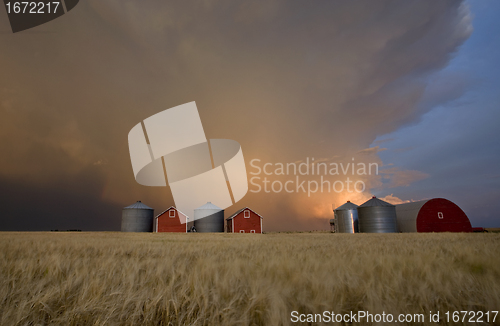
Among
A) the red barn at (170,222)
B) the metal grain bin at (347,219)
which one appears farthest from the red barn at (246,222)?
the metal grain bin at (347,219)

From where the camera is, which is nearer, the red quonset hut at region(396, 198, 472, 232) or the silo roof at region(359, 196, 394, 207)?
the red quonset hut at region(396, 198, 472, 232)

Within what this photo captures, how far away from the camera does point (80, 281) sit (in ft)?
7.97

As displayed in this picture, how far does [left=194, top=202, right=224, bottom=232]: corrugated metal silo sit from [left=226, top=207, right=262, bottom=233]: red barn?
2525mm

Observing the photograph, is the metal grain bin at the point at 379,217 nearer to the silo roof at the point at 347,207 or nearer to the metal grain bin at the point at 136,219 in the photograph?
the silo roof at the point at 347,207

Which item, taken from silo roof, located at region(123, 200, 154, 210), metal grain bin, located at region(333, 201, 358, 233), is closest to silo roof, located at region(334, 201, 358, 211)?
metal grain bin, located at region(333, 201, 358, 233)

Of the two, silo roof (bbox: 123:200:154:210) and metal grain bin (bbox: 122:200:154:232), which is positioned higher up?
silo roof (bbox: 123:200:154:210)

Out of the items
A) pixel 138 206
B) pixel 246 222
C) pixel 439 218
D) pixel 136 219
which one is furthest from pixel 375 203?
pixel 138 206

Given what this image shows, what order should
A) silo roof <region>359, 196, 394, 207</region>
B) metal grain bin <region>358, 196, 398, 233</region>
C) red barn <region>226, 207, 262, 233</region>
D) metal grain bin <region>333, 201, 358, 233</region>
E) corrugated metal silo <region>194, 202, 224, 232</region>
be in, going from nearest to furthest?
metal grain bin <region>358, 196, 398, 233</region>, silo roof <region>359, 196, 394, 207</region>, metal grain bin <region>333, 201, 358, 233</region>, red barn <region>226, 207, 262, 233</region>, corrugated metal silo <region>194, 202, 224, 232</region>

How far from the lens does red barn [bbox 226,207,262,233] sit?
4600 cm

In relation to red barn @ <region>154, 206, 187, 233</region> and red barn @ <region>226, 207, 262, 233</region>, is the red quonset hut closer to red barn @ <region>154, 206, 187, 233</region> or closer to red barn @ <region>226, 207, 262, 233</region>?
red barn @ <region>226, 207, 262, 233</region>

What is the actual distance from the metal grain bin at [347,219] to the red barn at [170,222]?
95.1ft

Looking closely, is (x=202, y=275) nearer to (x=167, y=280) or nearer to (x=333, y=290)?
(x=167, y=280)

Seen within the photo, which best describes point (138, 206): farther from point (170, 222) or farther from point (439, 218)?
point (439, 218)

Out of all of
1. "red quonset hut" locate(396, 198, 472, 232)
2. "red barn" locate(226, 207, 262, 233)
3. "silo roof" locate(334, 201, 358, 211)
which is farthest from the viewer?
"red barn" locate(226, 207, 262, 233)
